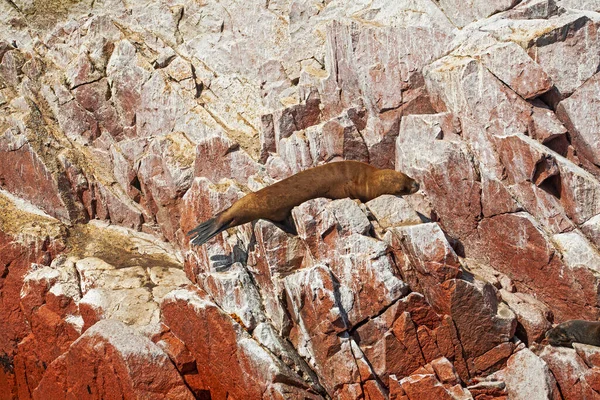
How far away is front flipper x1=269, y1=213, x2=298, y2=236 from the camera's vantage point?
573 inches

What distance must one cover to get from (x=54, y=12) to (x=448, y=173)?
14.2 meters

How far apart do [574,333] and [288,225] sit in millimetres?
6174

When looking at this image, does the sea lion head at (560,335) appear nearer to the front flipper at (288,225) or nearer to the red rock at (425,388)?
the red rock at (425,388)

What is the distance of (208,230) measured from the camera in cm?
1448

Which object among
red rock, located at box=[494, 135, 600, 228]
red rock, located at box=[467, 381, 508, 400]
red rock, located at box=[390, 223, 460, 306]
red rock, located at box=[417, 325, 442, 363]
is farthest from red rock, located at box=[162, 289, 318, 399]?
red rock, located at box=[494, 135, 600, 228]

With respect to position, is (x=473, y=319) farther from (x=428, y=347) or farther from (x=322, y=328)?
(x=322, y=328)

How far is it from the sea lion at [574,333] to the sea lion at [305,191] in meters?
4.20

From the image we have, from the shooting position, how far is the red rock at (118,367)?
12977mm

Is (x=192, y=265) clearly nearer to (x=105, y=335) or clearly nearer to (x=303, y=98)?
(x=105, y=335)

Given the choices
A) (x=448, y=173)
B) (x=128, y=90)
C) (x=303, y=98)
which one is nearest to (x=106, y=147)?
(x=128, y=90)

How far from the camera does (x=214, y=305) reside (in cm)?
1360

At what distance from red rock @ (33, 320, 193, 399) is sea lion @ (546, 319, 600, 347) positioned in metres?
7.32

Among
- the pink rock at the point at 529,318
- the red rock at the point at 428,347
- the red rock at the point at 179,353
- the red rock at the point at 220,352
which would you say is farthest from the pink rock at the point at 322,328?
the pink rock at the point at 529,318

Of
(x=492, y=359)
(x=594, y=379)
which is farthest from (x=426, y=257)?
(x=594, y=379)
